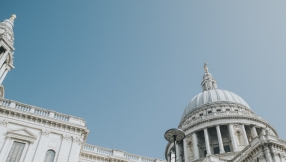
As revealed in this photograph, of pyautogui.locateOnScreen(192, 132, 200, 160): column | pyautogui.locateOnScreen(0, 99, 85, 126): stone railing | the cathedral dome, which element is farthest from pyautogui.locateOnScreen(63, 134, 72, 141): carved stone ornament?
the cathedral dome

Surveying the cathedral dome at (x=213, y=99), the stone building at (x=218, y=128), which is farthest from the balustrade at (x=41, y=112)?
the cathedral dome at (x=213, y=99)

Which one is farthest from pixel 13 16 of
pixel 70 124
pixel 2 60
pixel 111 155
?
pixel 111 155

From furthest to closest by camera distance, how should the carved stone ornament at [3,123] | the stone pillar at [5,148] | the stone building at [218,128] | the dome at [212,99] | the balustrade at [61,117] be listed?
the dome at [212,99]
the stone building at [218,128]
the balustrade at [61,117]
the carved stone ornament at [3,123]
the stone pillar at [5,148]

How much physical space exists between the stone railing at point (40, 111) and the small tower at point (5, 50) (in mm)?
9169

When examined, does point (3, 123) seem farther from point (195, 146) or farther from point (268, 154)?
point (195, 146)

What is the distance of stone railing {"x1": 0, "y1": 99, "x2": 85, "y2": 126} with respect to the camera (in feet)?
76.9

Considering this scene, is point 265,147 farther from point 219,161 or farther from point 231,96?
point 231,96

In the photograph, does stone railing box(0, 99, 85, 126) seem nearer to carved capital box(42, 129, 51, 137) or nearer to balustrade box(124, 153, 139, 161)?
carved capital box(42, 129, 51, 137)

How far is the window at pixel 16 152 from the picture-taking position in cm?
2096

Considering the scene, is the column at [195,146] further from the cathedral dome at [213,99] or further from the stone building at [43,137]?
the stone building at [43,137]

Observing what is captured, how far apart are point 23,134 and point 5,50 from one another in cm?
1424

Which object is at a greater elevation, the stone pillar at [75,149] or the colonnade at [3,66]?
the colonnade at [3,66]

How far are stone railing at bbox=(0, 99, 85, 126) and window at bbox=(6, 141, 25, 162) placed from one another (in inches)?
119

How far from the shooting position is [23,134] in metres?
22.2
